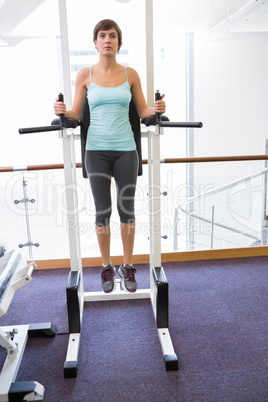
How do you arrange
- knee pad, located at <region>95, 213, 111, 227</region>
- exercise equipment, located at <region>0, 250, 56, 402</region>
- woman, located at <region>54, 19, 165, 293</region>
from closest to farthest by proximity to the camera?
1. exercise equipment, located at <region>0, 250, 56, 402</region>
2. woman, located at <region>54, 19, 165, 293</region>
3. knee pad, located at <region>95, 213, 111, 227</region>

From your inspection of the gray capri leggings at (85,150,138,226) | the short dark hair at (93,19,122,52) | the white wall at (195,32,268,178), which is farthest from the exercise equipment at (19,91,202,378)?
the white wall at (195,32,268,178)

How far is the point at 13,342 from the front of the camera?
79.4 inches

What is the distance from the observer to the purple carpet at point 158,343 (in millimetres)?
1845

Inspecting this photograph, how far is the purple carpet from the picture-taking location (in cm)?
184

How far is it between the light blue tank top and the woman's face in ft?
0.64

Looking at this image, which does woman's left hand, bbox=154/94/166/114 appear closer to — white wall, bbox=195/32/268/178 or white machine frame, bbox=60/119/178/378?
white machine frame, bbox=60/119/178/378

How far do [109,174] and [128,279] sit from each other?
677 mm

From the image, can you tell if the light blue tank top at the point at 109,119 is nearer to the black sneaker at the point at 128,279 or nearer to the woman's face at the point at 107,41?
the woman's face at the point at 107,41

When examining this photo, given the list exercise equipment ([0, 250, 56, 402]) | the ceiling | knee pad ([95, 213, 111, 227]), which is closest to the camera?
exercise equipment ([0, 250, 56, 402])

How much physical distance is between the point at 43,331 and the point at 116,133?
1.28 metres

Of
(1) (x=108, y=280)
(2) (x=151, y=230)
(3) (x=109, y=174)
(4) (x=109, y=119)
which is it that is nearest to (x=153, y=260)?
(2) (x=151, y=230)

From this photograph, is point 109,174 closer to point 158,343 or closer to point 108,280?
point 108,280

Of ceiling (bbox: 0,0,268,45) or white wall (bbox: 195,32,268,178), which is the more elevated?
ceiling (bbox: 0,0,268,45)

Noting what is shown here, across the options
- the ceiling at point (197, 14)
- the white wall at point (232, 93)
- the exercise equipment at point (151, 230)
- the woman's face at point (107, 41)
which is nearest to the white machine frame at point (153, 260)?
the exercise equipment at point (151, 230)
